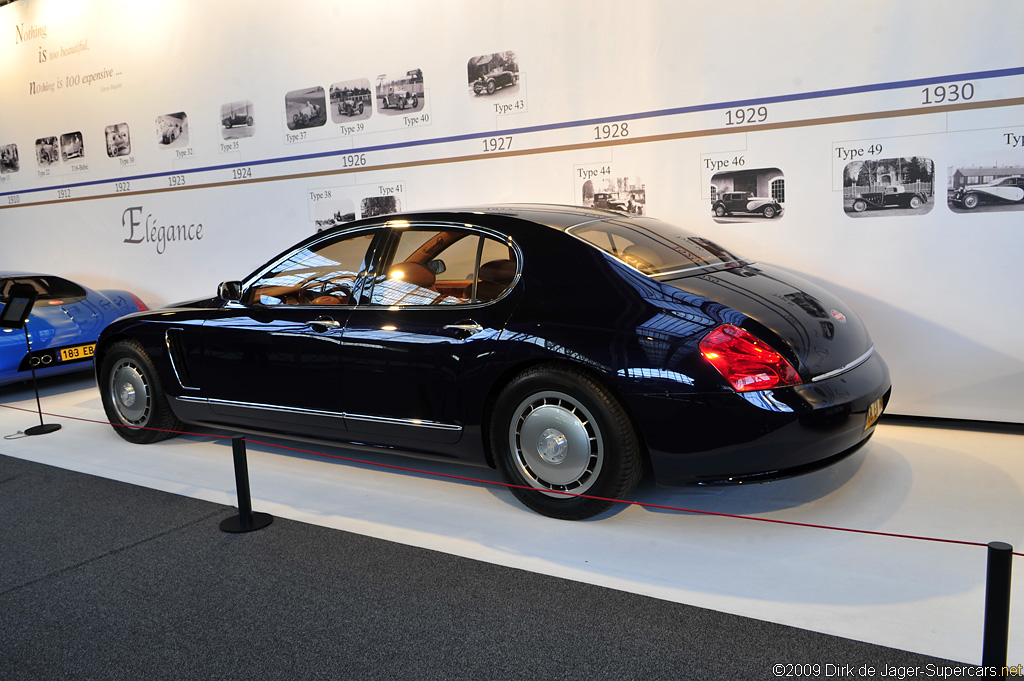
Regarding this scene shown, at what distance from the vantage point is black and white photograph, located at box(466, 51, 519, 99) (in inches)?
212

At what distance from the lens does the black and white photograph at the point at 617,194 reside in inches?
200

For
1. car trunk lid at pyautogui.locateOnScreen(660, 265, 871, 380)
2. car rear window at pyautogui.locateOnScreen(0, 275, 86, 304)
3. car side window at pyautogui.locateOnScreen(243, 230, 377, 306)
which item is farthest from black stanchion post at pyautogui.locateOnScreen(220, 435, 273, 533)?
car rear window at pyautogui.locateOnScreen(0, 275, 86, 304)

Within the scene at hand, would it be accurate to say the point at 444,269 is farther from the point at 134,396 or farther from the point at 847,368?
the point at 134,396

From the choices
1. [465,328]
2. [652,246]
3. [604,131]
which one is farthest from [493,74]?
[465,328]

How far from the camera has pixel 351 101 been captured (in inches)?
243

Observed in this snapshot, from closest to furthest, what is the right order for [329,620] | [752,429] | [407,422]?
[329,620] < [752,429] < [407,422]

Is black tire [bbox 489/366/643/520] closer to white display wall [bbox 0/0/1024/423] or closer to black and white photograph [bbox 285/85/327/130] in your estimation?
white display wall [bbox 0/0/1024/423]

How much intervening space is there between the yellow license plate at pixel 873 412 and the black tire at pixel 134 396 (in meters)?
3.72

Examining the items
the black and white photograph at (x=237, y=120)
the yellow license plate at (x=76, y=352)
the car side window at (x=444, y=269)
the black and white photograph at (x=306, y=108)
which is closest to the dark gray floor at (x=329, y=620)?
the car side window at (x=444, y=269)

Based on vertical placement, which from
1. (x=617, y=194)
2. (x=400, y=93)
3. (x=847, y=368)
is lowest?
(x=847, y=368)

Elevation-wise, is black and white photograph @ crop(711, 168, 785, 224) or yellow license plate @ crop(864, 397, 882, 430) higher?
black and white photograph @ crop(711, 168, 785, 224)

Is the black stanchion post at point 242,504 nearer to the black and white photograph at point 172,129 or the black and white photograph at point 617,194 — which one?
the black and white photograph at point 617,194

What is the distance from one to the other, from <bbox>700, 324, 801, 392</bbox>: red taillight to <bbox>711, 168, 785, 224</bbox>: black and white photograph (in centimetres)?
222

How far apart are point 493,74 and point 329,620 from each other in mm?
4134
